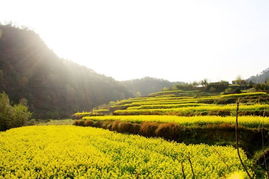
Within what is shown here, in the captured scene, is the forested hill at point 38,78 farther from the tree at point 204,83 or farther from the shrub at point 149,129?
the shrub at point 149,129

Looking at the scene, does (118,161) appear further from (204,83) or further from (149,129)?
(204,83)

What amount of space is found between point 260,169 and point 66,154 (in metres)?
11.0

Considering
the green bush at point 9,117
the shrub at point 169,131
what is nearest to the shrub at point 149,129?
the shrub at point 169,131

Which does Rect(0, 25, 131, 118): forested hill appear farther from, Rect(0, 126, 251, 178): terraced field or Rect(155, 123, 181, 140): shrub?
Rect(0, 126, 251, 178): terraced field

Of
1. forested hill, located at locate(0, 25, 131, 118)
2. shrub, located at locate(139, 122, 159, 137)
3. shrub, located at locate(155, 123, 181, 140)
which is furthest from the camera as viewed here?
forested hill, located at locate(0, 25, 131, 118)

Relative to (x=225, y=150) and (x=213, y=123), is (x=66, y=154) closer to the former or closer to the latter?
(x=225, y=150)

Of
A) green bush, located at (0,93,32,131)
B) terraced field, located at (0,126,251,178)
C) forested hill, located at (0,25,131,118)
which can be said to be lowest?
terraced field, located at (0,126,251,178)

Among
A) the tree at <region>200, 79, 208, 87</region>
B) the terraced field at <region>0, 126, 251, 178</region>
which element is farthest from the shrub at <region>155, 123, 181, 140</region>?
the tree at <region>200, 79, 208, 87</region>

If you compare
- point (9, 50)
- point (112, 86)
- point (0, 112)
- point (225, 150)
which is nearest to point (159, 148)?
point (225, 150)

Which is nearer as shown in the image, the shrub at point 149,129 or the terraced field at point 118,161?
the terraced field at point 118,161

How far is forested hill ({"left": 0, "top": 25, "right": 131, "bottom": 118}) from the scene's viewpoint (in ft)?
284

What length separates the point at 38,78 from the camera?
9788 centimetres

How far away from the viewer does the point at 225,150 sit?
13.5m

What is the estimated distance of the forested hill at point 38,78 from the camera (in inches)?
3413
